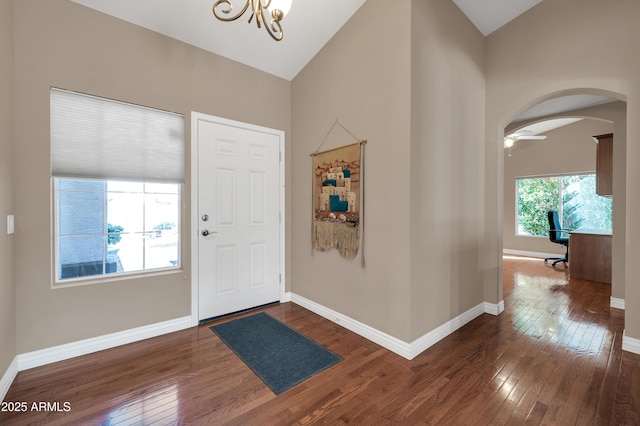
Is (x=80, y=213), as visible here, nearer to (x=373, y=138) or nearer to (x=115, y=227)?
(x=115, y=227)

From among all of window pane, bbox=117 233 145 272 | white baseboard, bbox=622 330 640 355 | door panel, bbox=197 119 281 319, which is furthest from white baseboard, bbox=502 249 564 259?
window pane, bbox=117 233 145 272

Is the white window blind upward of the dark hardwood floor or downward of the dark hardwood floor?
upward

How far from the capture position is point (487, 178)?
320 cm

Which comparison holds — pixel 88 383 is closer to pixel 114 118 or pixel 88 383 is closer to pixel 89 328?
pixel 89 328

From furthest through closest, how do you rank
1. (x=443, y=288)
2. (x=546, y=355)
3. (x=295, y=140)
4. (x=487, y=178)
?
(x=295, y=140), (x=487, y=178), (x=443, y=288), (x=546, y=355)

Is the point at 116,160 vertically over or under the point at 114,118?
under

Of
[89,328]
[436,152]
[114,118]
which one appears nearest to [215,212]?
[114,118]

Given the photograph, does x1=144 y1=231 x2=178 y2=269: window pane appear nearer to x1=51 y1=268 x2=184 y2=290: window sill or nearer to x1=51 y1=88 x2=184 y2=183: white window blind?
x1=51 y1=268 x2=184 y2=290: window sill

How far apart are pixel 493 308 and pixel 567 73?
255cm

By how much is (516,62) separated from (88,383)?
16.0 ft

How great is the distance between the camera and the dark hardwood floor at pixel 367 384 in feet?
5.32

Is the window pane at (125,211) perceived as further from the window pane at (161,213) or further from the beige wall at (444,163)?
the beige wall at (444,163)

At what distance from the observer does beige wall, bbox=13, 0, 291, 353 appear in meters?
2.06

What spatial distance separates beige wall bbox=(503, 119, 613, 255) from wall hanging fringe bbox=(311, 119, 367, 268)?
20.1 feet
